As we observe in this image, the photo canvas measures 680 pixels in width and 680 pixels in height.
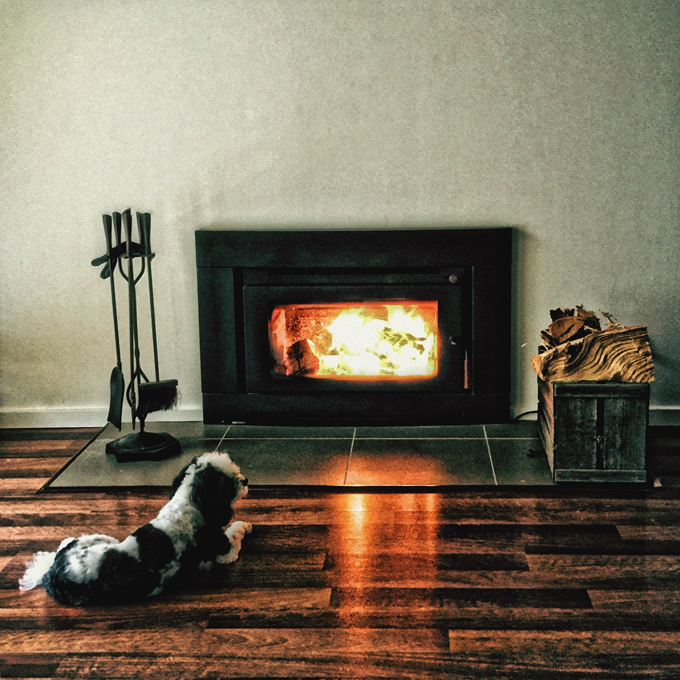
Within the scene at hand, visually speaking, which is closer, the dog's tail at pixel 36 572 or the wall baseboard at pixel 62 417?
the dog's tail at pixel 36 572

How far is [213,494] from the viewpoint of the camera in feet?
6.84

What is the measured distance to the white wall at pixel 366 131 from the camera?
9.72 ft

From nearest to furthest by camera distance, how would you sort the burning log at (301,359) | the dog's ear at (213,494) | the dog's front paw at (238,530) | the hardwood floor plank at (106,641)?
1. the hardwood floor plank at (106,641)
2. the dog's ear at (213,494)
3. the dog's front paw at (238,530)
4. the burning log at (301,359)

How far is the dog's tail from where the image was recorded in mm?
2061

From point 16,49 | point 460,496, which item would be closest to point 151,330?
point 16,49

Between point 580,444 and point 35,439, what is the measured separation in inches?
82.5

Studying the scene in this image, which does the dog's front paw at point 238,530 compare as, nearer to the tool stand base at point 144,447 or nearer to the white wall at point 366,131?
the tool stand base at point 144,447

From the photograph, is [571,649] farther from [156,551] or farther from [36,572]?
[36,572]

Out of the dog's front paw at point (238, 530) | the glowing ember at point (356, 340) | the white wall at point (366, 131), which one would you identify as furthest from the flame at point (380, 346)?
the dog's front paw at point (238, 530)

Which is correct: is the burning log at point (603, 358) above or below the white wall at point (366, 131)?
below

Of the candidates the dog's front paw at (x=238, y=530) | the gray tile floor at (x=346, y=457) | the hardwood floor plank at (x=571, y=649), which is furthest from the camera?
the gray tile floor at (x=346, y=457)

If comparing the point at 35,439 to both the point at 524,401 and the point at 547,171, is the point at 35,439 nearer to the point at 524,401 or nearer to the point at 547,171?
the point at 524,401

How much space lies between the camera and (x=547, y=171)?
3035 mm

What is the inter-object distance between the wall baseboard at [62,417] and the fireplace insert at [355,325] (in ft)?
0.55
